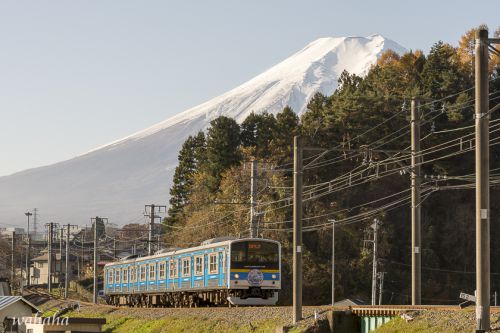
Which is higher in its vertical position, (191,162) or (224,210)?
(191,162)

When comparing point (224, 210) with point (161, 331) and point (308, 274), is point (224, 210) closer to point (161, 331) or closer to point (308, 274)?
point (308, 274)

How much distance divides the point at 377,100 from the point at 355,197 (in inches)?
331

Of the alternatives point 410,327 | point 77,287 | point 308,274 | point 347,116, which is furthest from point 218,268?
point 77,287

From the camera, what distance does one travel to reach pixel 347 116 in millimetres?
87312

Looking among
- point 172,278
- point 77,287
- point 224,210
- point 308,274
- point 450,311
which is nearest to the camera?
point 450,311

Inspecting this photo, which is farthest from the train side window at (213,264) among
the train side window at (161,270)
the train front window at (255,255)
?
the train side window at (161,270)

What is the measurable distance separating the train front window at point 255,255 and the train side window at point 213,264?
1531 mm

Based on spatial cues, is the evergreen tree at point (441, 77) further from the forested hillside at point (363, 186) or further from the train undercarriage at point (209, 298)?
the train undercarriage at point (209, 298)

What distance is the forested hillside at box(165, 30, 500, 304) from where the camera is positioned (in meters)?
78.2

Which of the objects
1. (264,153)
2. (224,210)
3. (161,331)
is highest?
(264,153)

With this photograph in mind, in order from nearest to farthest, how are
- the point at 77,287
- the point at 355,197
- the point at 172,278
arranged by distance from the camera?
the point at 172,278, the point at 355,197, the point at 77,287

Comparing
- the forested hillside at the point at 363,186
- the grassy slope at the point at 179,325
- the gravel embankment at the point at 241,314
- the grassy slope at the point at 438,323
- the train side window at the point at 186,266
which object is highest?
the forested hillside at the point at 363,186

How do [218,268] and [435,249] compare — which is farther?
[435,249]

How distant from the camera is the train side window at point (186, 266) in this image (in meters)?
48.6
